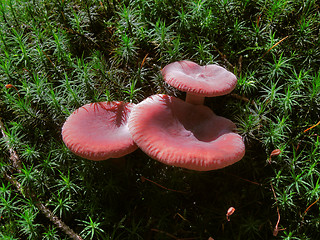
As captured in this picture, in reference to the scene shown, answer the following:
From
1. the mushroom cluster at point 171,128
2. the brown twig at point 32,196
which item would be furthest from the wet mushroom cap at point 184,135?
the brown twig at point 32,196

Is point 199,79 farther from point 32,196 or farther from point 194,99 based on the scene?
point 32,196

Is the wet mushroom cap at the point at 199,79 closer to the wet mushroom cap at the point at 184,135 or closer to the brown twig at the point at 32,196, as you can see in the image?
the wet mushroom cap at the point at 184,135

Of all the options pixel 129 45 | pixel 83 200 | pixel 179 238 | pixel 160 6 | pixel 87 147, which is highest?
pixel 160 6

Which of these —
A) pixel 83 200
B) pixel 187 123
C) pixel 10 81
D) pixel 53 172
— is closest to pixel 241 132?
pixel 187 123

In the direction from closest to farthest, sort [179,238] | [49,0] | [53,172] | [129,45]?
[179,238] → [53,172] → [129,45] → [49,0]

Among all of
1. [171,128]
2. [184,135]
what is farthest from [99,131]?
[184,135]

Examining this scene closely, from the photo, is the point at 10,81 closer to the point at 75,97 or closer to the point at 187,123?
the point at 75,97

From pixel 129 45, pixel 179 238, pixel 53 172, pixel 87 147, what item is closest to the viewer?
pixel 87 147
